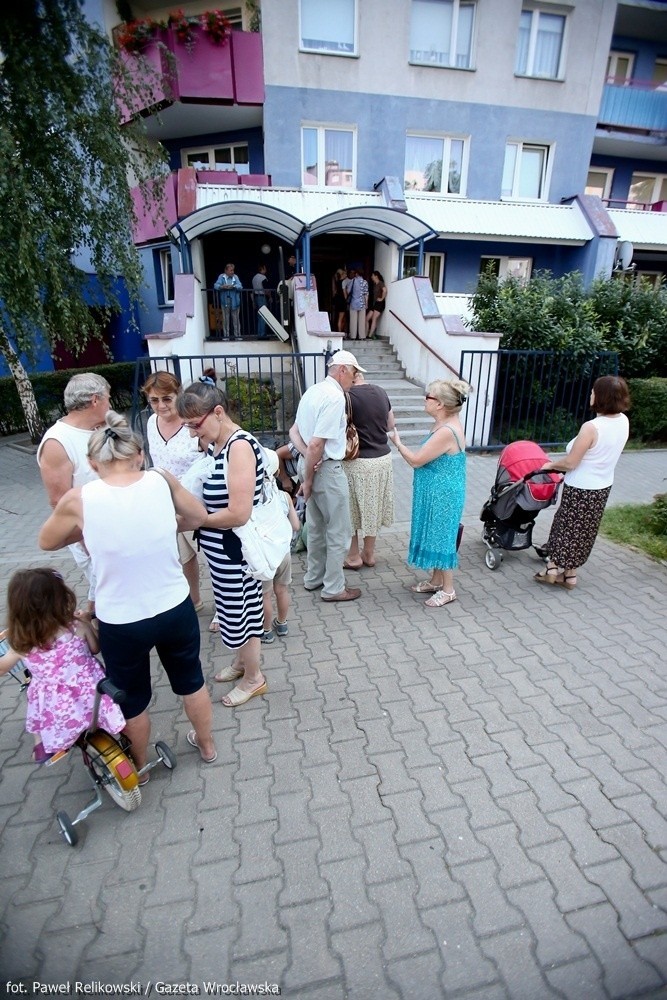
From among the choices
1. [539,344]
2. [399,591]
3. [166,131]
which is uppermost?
[166,131]

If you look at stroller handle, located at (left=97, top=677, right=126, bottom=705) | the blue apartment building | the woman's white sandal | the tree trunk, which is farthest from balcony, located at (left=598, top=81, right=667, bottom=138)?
stroller handle, located at (left=97, top=677, right=126, bottom=705)

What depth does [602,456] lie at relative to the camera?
3.71 meters

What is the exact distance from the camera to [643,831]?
213cm

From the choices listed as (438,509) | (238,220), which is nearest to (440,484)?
(438,509)

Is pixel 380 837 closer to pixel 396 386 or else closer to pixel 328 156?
pixel 396 386

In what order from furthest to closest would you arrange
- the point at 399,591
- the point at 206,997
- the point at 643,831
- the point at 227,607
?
the point at 399,591 < the point at 227,607 < the point at 643,831 < the point at 206,997

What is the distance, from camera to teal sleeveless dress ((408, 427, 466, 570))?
3.57m

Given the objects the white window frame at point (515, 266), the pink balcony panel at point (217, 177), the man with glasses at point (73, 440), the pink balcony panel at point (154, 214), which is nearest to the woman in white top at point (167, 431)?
the man with glasses at point (73, 440)

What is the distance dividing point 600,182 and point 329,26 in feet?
30.8

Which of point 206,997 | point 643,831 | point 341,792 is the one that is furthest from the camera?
point 341,792

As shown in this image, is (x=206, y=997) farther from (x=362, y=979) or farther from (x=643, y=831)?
(x=643, y=831)

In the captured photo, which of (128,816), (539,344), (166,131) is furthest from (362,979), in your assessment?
(166,131)

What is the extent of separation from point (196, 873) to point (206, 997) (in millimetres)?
391

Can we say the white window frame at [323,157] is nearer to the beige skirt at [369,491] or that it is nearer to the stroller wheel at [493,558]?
the beige skirt at [369,491]
